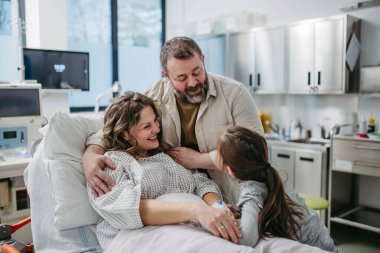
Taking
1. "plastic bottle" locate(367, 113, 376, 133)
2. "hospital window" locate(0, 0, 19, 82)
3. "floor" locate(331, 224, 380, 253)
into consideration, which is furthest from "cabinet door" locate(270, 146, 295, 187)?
"hospital window" locate(0, 0, 19, 82)

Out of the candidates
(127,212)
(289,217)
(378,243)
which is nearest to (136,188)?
(127,212)

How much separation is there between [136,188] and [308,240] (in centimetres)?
64

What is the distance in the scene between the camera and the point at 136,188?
1.47 metres

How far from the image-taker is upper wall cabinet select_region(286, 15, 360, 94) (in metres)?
3.60

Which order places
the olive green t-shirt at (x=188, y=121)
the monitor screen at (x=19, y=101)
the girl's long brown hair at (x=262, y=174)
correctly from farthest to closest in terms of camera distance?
1. the monitor screen at (x=19, y=101)
2. the olive green t-shirt at (x=188, y=121)
3. the girl's long brown hair at (x=262, y=174)

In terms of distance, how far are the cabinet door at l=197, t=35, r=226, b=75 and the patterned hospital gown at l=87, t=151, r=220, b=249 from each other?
2.91 metres

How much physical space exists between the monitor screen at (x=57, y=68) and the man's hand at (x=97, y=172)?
194cm

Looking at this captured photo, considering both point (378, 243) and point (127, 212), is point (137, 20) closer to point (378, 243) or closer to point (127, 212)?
point (378, 243)

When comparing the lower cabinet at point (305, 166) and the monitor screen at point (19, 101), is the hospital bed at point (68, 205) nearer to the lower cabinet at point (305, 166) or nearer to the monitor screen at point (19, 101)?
the monitor screen at point (19, 101)

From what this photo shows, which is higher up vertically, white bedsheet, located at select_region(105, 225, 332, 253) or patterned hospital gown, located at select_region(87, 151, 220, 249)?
patterned hospital gown, located at select_region(87, 151, 220, 249)

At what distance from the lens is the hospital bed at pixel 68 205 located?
4.46ft

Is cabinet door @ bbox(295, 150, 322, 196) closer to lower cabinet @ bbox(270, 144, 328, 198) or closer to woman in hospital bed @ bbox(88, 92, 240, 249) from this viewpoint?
lower cabinet @ bbox(270, 144, 328, 198)

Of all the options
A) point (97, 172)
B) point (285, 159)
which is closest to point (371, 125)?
point (285, 159)

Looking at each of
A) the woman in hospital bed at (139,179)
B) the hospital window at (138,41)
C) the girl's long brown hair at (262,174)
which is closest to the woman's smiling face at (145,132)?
the woman in hospital bed at (139,179)
